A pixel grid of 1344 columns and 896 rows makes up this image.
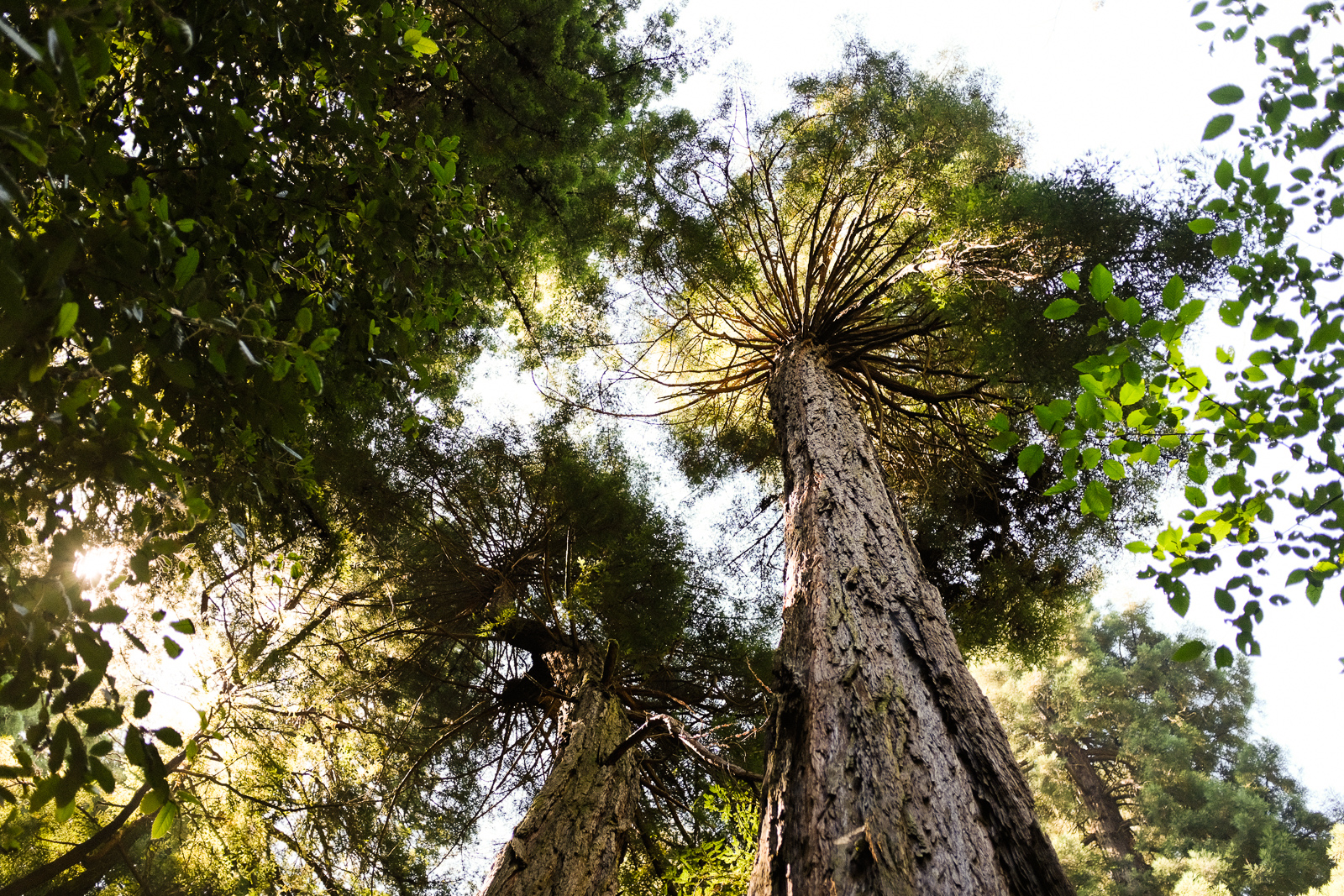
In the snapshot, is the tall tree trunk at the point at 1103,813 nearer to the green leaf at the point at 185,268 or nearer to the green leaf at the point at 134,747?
the green leaf at the point at 134,747

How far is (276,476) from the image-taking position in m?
2.93

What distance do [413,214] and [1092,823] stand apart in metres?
19.9

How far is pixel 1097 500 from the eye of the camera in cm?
164

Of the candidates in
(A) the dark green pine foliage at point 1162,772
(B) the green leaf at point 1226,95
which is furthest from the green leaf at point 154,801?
(A) the dark green pine foliage at point 1162,772

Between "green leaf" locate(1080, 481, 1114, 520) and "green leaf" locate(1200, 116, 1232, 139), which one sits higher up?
"green leaf" locate(1200, 116, 1232, 139)

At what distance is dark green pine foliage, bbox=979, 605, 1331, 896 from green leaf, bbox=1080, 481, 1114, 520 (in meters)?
12.9

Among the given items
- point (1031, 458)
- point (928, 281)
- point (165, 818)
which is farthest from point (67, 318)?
point (928, 281)

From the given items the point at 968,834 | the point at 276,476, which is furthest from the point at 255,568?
the point at 968,834

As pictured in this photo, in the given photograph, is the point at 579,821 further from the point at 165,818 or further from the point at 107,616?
the point at 107,616

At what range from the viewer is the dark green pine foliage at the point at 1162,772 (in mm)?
13055

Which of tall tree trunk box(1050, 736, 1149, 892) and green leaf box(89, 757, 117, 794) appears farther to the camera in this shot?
tall tree trunk box(1050, 736, 1149, 892)

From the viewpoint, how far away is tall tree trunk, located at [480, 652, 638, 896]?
3518 mm

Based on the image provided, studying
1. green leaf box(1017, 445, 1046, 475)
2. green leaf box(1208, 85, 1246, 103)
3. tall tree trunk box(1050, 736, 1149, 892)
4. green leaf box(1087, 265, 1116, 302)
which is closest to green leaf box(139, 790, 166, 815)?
green leaf box(1017, 445, 1046, 475)

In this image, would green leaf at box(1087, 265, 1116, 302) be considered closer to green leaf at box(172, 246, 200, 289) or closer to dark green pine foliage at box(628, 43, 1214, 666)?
green leaf at box(172, 246, 200, 289)
